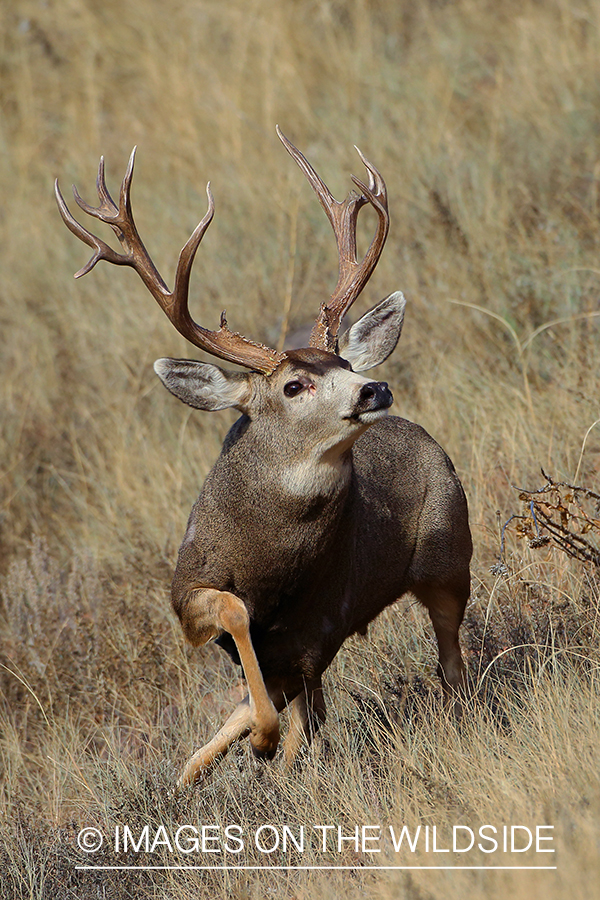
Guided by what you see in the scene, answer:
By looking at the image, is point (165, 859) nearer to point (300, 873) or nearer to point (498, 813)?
point (300, 873)

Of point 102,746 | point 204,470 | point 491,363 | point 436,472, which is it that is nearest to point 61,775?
point 102,746

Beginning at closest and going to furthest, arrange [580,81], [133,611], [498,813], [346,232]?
[498,813] < [346,232] < [133,611] < [580,81]

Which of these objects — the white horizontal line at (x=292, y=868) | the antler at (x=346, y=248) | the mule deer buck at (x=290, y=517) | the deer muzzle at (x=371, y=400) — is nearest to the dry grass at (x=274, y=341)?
the white horizontal line at (x=292, y=868)

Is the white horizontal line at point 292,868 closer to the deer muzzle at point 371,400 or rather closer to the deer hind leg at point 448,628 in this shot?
the deer hind leg at point 448,628

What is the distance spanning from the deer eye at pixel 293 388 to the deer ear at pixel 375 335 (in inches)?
25.1

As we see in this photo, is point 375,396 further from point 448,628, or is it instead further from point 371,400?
point 448,628

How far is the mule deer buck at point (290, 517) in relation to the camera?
14.9 feet

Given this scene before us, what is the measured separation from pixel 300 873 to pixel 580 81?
770 cm

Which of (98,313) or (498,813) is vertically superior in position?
(98,313)

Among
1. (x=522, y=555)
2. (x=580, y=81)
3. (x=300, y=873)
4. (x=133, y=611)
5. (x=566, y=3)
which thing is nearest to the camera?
(x=300, y=873)

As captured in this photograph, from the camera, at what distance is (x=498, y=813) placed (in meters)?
3.78

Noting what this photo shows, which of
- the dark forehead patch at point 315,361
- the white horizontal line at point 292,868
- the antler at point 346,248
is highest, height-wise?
the antler at point 346,248

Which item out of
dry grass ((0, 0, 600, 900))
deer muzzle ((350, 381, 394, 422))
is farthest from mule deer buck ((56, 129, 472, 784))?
dry grass ((0, 0, 600, 900))

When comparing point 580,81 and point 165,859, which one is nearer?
point 165,859
